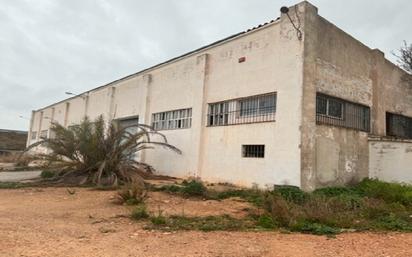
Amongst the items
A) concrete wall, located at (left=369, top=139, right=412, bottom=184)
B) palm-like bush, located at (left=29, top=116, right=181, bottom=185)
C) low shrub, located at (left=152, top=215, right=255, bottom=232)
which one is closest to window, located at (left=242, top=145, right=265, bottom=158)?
palm-like bush, located at (left=29, top=116, right=181, bottom=185)

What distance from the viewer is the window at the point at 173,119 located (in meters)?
18.6

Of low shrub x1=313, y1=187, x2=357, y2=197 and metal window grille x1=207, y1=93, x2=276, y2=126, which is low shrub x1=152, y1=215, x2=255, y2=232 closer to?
low shrub x1=313, y1=187, x2=357, y2=197

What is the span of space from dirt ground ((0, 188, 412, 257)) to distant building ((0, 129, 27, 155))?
154 feet

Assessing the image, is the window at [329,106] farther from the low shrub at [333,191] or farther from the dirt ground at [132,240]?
the dirt ground at [132,240]

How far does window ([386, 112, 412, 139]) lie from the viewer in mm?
18188

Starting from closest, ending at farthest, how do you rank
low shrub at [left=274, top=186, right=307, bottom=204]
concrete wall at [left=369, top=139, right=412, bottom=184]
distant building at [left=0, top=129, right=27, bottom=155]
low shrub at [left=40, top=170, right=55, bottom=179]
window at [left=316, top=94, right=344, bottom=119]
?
low shrub at [left=274, top=186, right=307, bottom=204] → window at [left=316, top=94, right=344, bottom=119] → concrete wall at [left=369, top=139, right=412, bottom=184] → low shrub at [left=40, top=170, right=55, bottom=179] → distant building at [left=0, top=129, right=27, bottom=155]

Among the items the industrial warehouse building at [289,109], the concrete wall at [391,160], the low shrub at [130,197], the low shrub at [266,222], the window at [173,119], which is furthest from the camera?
the window at [173,119]

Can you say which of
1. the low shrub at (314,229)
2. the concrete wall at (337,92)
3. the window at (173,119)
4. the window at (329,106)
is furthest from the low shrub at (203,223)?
the window at (173,119)

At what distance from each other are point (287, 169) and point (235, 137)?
3.14m

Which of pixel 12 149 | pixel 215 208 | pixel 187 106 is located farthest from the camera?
pixel 12 149

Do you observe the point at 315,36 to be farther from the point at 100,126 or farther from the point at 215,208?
the point at 100,126

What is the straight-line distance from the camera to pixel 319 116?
1391 centimetres

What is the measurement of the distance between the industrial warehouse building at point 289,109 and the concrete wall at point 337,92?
0.04 metres

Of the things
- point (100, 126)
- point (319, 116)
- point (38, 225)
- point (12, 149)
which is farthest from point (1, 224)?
point (12, 149)
